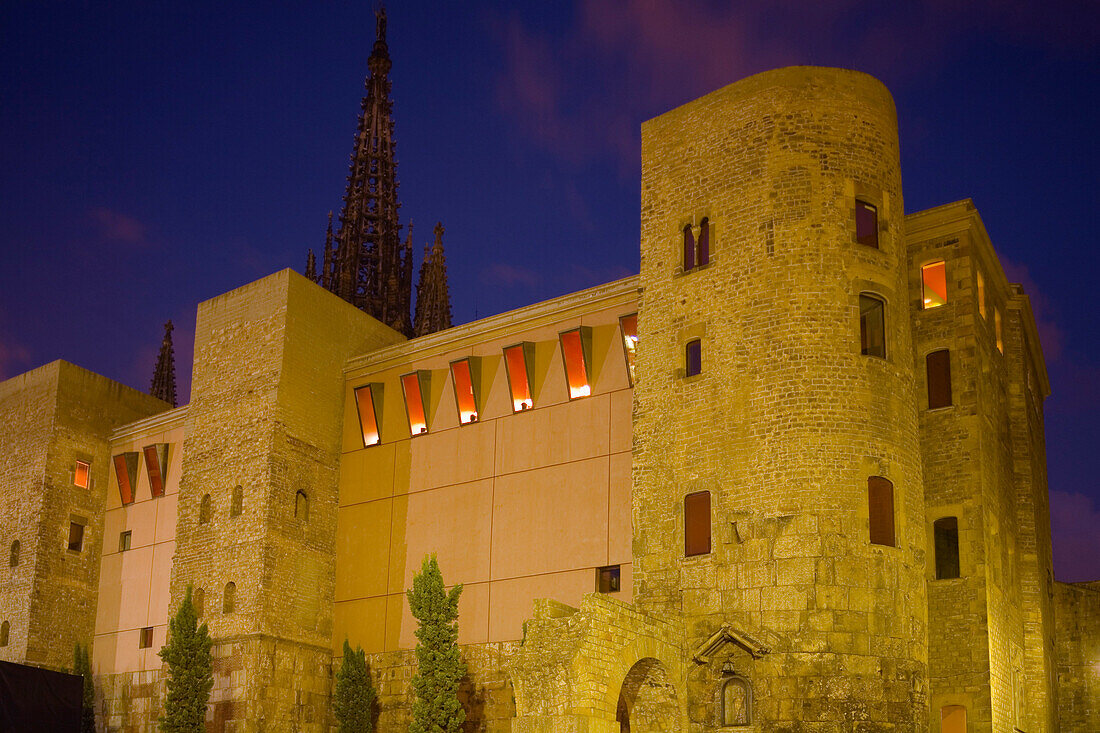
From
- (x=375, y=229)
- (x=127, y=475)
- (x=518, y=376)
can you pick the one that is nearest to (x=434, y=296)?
(x=375, y=229)

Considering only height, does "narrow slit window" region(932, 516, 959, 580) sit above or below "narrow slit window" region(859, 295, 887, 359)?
below

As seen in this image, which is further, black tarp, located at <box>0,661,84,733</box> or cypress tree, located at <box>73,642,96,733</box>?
cypress tree, located at <box>73,642,96,733</box>

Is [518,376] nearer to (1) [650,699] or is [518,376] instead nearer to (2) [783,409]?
(2) [783,409]

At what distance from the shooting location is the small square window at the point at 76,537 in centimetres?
4206

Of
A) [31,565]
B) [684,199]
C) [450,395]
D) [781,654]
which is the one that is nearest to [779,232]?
[684,199]

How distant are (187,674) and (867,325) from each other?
63.9 feet

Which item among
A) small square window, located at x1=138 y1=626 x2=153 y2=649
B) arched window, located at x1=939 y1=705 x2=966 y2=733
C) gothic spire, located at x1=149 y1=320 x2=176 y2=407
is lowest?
arched window, located at x1=939 y1=705 x2=966 y2=733

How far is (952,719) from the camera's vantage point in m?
28.0

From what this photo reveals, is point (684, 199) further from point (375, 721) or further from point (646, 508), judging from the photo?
point (375, 721)

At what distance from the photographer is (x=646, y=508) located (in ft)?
92.9

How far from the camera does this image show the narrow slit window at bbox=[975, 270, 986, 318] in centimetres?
3124

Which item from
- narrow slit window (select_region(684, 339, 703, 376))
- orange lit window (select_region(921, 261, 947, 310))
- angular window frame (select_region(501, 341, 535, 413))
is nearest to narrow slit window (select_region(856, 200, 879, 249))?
orange lit window (select_region(921, 261, 947, 310))

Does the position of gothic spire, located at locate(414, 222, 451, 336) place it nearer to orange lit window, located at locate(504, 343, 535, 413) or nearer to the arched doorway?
orange lit window, located at locate(504, 343, 535, 413)

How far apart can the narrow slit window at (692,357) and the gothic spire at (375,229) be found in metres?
45.5
